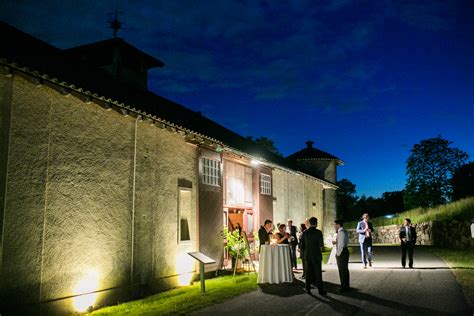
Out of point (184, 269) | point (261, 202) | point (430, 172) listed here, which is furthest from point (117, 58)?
point (430, 172)

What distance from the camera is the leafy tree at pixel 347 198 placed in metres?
76.1

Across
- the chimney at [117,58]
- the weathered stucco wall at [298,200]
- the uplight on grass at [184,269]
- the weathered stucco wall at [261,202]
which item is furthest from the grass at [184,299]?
the chimney at [117,58]

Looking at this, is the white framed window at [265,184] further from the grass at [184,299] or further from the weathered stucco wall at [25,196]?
the weathered stucco wall at [25,196]

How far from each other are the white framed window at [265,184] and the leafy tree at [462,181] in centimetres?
4793

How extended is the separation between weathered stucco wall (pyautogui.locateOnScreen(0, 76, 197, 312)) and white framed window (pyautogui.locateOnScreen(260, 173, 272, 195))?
7.61 meters

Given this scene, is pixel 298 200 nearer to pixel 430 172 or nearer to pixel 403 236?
pixel 403 236

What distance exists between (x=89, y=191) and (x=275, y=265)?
5618mm

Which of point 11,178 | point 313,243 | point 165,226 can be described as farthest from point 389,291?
point 11,178

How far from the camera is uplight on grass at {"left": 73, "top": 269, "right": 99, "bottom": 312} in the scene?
28.5 ft

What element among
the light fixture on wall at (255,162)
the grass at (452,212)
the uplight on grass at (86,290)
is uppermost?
the light fixture on wall at (255,162)

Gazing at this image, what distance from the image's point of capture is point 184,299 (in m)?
9.97

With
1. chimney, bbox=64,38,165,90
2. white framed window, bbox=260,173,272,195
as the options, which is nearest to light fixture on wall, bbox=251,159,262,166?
white framed window, bbox=260,173,272,195

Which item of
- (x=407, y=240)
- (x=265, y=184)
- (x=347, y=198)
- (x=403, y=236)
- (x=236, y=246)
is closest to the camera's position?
(x=236, y=246)

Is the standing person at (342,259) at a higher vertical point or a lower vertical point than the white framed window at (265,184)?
lower
